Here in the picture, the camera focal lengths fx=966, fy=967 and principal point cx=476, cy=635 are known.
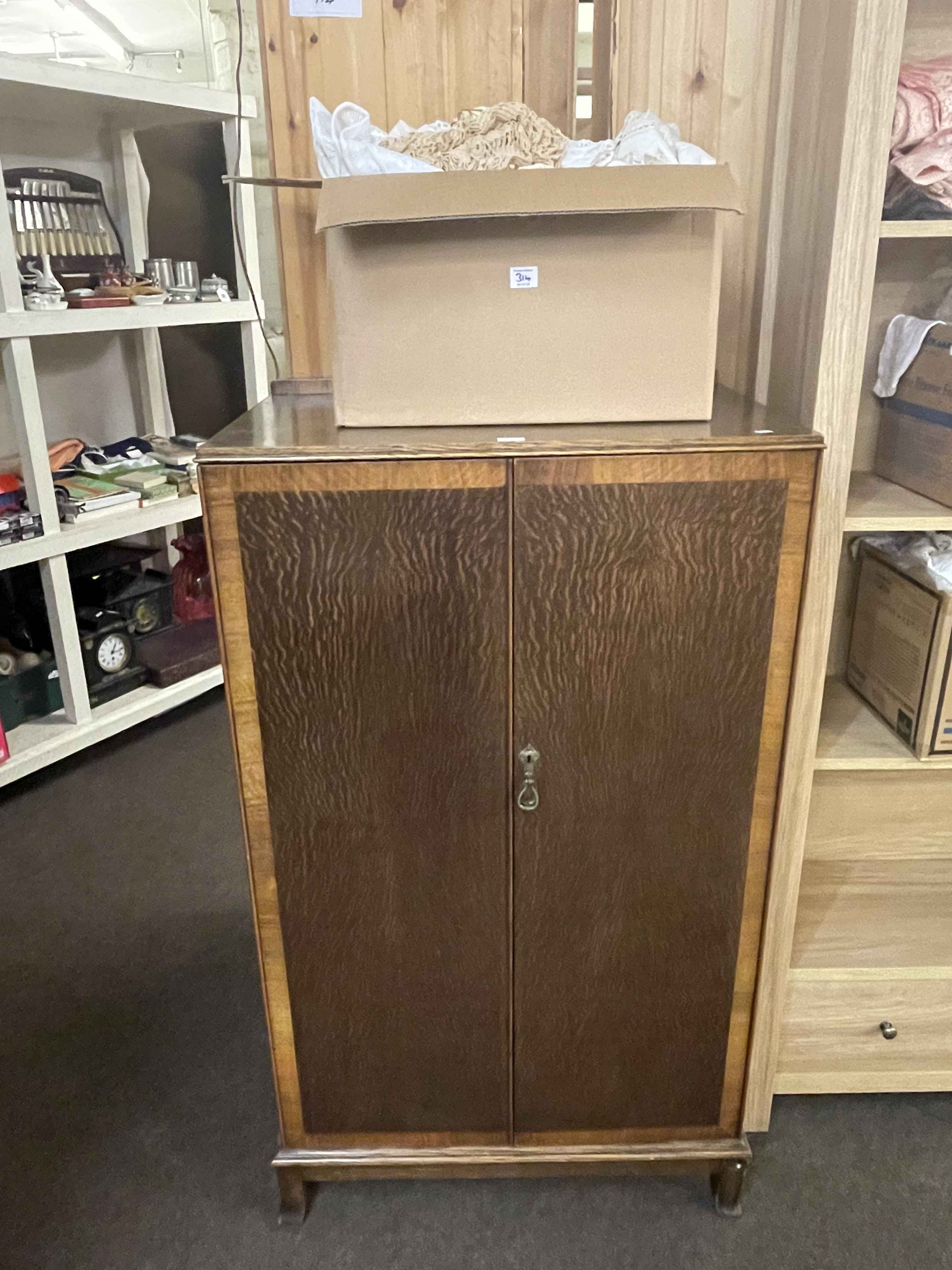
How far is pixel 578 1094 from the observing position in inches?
51.9

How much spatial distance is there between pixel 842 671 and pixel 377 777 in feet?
2.85

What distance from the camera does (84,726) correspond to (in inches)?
99.9

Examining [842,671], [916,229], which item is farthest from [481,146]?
[842,671]

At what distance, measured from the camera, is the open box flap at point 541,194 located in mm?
948

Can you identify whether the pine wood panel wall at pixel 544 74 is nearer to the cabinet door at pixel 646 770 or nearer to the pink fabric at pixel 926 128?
the pink fabric at pixel 926 128

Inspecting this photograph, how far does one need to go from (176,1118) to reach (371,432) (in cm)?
117

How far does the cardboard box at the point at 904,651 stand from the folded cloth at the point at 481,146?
0.65 m

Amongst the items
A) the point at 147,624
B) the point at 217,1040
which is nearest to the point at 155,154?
the point at 147,624

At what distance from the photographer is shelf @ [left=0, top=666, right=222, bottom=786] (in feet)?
7.88

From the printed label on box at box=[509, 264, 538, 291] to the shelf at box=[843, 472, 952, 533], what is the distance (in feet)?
1.55

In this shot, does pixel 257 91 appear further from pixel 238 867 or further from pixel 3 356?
pixel 238 867

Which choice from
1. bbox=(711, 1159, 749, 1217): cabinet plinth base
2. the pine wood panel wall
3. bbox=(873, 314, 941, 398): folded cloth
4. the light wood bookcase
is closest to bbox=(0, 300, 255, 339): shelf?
the pine wood panel wall

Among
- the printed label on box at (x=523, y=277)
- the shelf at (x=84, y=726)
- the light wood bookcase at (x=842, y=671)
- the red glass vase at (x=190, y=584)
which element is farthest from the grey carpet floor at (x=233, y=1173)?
the printed label on box at (x=523, y=277)

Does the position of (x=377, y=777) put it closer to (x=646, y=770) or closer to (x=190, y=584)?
(x=646, y=770)
